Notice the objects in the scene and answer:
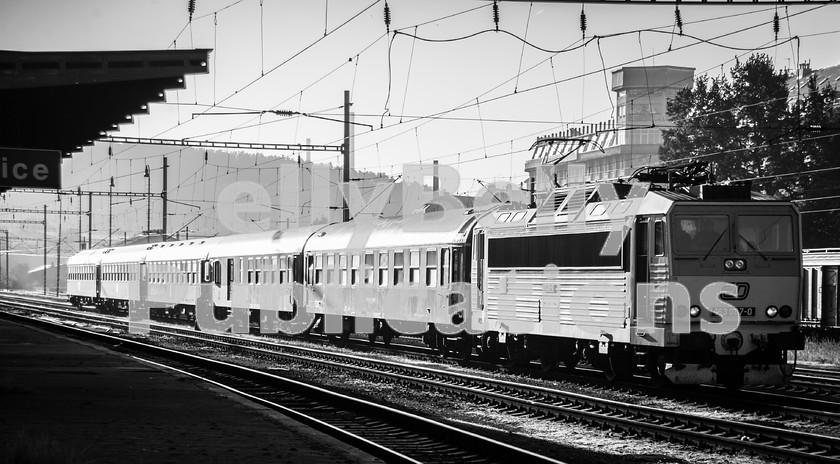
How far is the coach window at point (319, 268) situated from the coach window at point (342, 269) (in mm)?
1467

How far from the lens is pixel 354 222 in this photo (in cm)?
3306

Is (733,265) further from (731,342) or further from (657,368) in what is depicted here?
(657,368)

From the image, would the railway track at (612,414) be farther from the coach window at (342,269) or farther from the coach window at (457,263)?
the coach window at (342,269)

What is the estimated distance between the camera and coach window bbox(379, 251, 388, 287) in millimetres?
29531

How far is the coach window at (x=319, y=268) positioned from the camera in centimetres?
3412

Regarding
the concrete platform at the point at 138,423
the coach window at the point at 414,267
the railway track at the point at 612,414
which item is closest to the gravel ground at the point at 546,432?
the railway track at the point at 612,414

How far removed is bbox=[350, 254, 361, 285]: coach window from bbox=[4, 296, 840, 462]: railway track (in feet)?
19.4

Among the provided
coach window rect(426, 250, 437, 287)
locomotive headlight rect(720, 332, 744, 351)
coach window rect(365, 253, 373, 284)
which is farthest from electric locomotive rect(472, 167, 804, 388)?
coach window rect(365, 253, 373, 284)

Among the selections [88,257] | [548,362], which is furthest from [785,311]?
[88,257]

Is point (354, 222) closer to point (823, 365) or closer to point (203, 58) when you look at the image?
point (203, 58)

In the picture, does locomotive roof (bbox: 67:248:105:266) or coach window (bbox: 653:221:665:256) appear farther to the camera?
locomotive roof (bbox: 67:248:105:266)

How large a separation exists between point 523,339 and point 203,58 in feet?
28.7

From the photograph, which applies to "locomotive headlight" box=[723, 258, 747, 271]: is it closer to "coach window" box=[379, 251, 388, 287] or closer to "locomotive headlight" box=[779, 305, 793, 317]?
"locomotive headlight" box=[779, 305, 793, 317]

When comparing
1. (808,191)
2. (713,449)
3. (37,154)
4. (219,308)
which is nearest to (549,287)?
(713,449)
